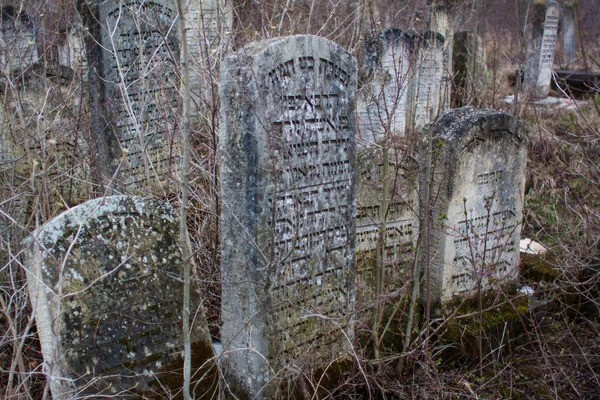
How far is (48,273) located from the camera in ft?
9.31

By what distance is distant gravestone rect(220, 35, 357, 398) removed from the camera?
3.06 meters

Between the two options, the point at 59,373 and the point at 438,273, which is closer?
the point at 59,373

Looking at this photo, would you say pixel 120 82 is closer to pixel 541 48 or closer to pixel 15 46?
pixel 15 46

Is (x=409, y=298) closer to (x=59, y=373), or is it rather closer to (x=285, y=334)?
(x=285, y=334)

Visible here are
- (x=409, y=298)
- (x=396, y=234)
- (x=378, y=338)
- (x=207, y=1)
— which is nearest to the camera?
(x=378, y=338)

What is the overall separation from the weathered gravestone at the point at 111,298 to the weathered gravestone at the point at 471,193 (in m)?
1.83

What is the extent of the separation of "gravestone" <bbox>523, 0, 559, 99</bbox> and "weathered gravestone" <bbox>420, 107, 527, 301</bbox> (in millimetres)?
8373

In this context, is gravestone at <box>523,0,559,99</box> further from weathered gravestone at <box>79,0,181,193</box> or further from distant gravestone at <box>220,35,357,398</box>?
distant gravestone at <box>220,35,357,398</box>

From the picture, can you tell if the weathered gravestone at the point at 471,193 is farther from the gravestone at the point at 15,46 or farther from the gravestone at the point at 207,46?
the gravestone at the point at 15,46

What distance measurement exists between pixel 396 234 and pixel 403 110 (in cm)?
355

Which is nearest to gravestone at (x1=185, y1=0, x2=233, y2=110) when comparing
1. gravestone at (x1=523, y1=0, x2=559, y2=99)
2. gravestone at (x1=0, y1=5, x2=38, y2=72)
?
gravestone at (x1=0, y1=5, x2=38, y2=72)

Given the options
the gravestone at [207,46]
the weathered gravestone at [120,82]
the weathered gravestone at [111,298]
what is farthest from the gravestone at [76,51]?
the weathered gravestone at [111,298]

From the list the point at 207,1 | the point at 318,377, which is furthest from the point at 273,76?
the point at 207,1

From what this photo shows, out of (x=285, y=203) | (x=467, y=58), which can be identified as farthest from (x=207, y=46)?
(x=467, y=58)
